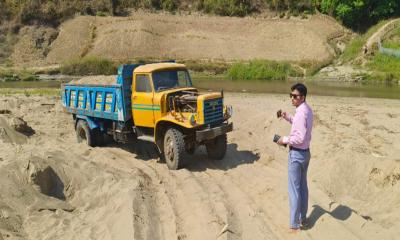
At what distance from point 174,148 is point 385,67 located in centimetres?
2780

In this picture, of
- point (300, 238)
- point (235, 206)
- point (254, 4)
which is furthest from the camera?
point (254, 4)

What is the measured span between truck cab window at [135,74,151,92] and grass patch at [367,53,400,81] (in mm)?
24460

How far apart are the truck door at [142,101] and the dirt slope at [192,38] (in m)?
34.7

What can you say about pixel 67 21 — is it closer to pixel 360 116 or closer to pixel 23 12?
pixel 23 12

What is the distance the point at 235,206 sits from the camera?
813cm

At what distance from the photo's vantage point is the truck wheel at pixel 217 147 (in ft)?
36.6

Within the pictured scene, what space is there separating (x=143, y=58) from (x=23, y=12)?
18092 millimetres

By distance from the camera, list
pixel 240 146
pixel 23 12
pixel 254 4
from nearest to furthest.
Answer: pixel 240 146
pixel 23 12
pixel 254 4

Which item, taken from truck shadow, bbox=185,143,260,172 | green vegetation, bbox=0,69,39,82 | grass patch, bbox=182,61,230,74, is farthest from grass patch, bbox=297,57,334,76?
truck shadow, bbox=185,143,260,172

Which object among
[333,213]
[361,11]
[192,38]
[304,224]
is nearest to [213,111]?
[333,213]

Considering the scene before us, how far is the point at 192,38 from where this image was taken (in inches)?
1960

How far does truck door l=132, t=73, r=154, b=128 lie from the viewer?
10971mm

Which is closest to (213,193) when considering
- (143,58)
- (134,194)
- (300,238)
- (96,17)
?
(134,194)

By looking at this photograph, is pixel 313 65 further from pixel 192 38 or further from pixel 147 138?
pixel 147 138
